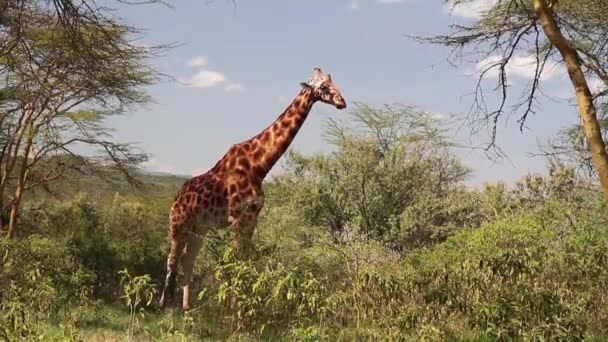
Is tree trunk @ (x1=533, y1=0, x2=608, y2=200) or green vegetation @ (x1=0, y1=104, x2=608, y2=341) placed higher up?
tree trunk @ (x1=533, y1=0, x2=608, y2=200)

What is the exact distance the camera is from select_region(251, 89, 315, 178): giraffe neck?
824 centimetres

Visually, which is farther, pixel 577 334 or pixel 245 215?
pixel 245 215

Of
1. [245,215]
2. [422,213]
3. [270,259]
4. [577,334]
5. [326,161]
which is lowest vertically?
[577,334]

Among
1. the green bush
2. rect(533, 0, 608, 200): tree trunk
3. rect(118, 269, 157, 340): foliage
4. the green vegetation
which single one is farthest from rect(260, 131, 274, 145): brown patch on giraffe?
rect(533, 0, 608, 200): tree trunk

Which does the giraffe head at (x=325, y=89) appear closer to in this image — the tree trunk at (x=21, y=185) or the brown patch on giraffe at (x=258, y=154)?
the brown patch on giraffe at (x=258, y=154)

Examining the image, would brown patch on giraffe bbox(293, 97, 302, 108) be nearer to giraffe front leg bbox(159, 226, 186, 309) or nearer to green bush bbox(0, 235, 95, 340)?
giraffe front leg bbox(159, 226, 186, 309)

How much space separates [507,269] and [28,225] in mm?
11381

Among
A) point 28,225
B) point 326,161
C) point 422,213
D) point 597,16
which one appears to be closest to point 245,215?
point 597,16

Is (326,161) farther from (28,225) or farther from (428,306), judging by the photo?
(428,306)

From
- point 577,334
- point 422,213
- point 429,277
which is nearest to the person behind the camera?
point 577,334

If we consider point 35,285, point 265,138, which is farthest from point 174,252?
point 35,285

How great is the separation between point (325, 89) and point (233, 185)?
1709 millimetres

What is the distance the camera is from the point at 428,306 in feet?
20.7

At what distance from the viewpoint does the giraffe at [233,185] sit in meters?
7.95
